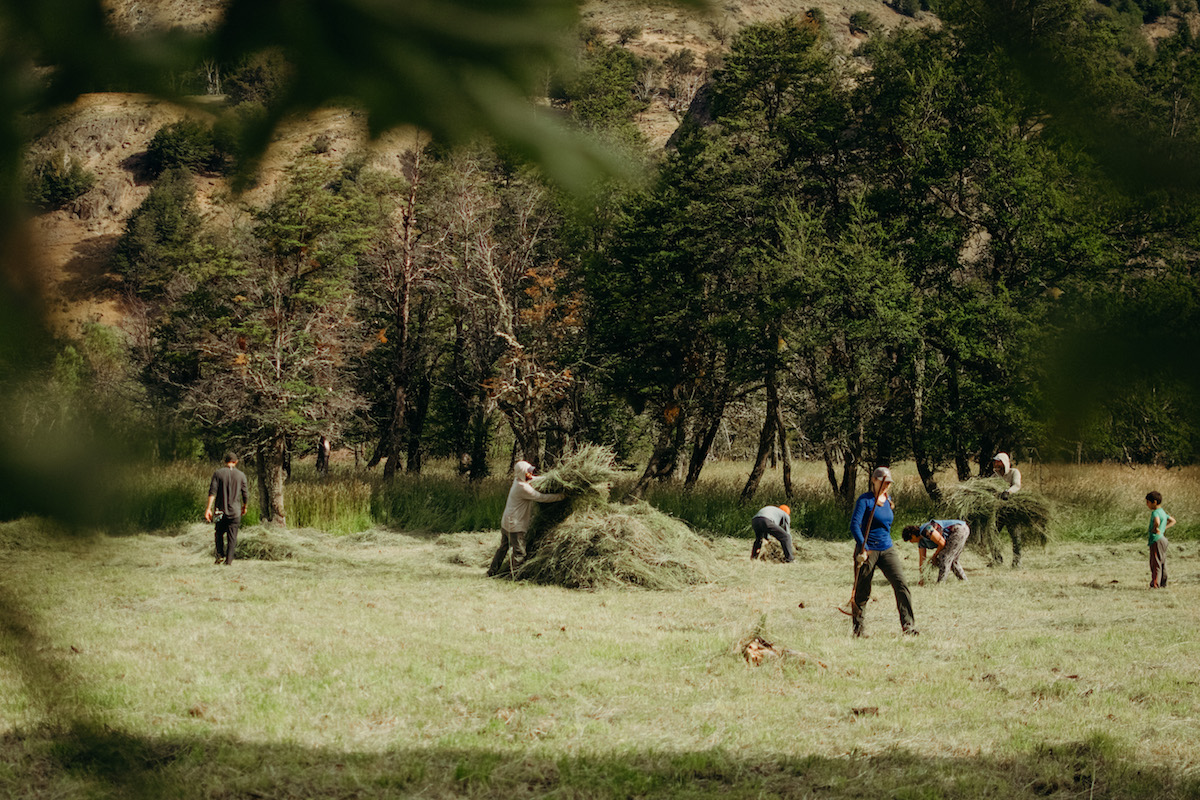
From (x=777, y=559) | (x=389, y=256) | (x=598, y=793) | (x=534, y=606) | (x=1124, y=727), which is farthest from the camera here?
(x=389, y=256)

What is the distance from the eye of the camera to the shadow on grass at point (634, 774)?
13.2 ft

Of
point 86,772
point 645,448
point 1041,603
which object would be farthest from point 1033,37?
point 645,448

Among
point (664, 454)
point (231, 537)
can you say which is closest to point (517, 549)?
point (231, 537)

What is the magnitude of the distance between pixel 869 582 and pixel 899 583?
288mm

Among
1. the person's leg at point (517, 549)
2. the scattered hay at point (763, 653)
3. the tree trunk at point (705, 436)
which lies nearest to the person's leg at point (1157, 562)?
the scattered hay at point (763, 653)

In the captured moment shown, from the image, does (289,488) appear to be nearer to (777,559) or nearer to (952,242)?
(777,559)

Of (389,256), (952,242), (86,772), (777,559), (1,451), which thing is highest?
(389,256)

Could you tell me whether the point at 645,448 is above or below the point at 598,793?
above

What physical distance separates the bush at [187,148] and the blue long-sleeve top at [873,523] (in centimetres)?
701

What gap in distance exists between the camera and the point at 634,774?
428 cm

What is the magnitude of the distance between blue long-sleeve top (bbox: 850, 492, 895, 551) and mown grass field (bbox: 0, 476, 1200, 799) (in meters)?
0.78

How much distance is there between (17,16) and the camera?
1.02 m

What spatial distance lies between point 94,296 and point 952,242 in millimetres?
2445

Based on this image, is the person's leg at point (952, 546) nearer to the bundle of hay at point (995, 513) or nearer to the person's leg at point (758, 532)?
the bundle of hay at point (995, 513)
